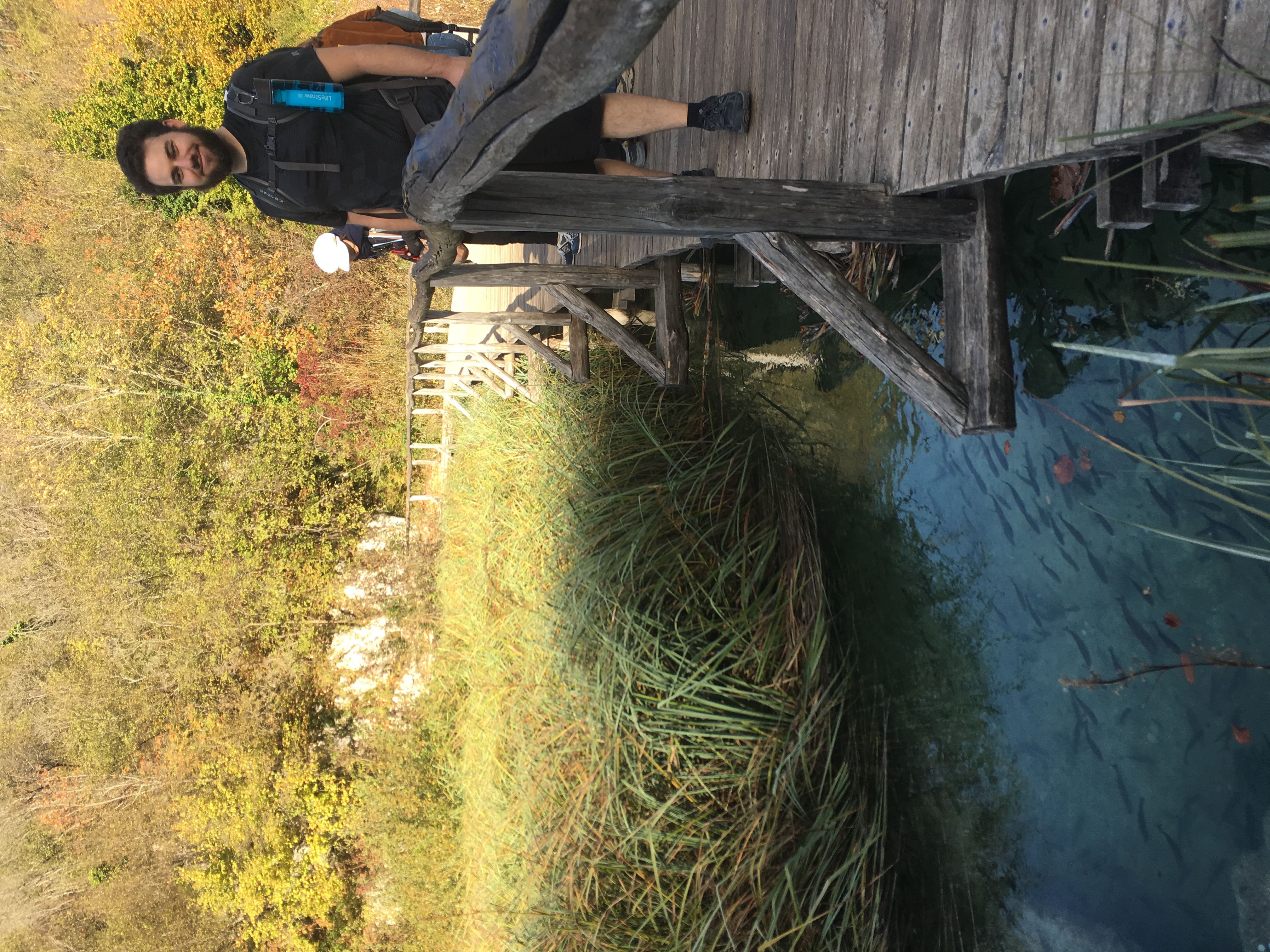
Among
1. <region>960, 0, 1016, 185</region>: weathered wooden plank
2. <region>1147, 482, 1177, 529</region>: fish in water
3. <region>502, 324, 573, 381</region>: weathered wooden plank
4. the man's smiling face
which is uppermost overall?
<region>960, 0, 1016, 185</region>: weathered wooden plank

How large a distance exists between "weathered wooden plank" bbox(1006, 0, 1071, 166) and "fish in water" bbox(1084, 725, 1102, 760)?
2.53 metres

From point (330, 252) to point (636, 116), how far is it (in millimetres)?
3132

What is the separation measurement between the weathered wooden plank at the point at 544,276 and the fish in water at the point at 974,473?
92.5 inches

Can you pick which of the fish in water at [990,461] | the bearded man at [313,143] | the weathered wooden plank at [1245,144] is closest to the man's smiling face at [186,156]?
the bearded man at [313,143]

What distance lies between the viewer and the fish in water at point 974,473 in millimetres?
4035

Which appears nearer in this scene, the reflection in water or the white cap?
the reflection in water

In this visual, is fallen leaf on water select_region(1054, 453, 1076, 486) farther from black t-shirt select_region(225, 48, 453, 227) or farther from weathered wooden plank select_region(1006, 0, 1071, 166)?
black t-shirt select_region(225, 48, 453, 227)

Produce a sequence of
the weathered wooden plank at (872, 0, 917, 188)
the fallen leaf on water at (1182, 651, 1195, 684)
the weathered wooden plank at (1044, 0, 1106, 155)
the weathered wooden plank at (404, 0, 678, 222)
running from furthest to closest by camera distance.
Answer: the fallen leaf on water at (1182, 651, 1195, 684) < the weathered wooden plank at (872, 0, 917, 188) < the weathered wooden plank at (1044, 0, 1106, 155) < the weathered wooden plank at (404, 0, 678, 222)

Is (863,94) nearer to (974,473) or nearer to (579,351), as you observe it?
(974,473)

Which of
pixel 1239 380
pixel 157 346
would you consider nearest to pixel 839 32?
pixel 1239 380

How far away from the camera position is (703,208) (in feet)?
9.27

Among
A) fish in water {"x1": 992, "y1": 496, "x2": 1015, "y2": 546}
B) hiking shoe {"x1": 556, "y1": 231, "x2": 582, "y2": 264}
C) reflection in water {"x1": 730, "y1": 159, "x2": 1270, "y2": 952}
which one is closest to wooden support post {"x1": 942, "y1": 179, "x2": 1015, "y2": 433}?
reflection in water {"x1": 730, "y1": 159, "x2": 1270, "y2": 952}

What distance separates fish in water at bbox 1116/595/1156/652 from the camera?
333cm

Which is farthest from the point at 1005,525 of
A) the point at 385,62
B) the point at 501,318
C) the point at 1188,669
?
the point at 501,318
